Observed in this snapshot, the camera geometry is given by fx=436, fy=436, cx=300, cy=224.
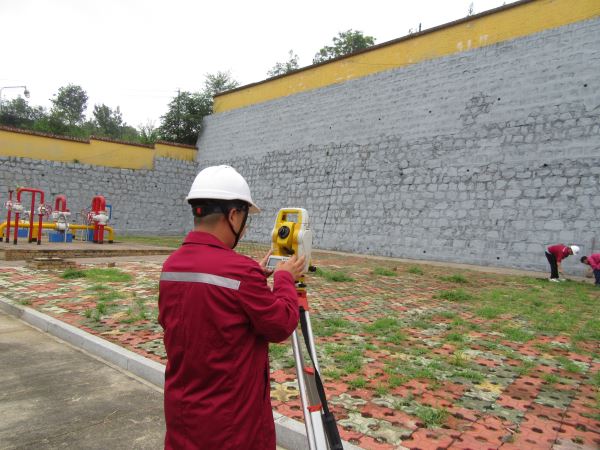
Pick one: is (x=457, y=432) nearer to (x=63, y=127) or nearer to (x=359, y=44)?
(x=359, y=44)

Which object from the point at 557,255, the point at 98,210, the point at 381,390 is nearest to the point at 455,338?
the point at 381,390

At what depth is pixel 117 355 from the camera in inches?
159

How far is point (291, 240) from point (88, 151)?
19.0 meters

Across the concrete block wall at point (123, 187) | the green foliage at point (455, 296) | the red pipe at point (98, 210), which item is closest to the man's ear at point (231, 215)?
the green foliage at point (455, 296)

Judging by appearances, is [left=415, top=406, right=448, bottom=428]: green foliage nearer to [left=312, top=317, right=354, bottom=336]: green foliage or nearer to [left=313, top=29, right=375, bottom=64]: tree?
[left=312, top=317, right=354, bottom=336]: green foliage

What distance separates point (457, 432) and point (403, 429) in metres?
0.33

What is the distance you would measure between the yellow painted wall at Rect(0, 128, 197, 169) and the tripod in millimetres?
18092

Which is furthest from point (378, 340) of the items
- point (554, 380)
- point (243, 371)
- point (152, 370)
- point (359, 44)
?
point (359, 44)

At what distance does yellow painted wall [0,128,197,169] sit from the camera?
16438mm

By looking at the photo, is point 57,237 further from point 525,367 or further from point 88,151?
point 525,367

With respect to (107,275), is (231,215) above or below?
above

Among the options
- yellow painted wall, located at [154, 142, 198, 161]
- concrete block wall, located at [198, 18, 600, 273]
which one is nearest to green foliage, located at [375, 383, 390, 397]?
concrete block wall, located at [198, 18, 600, 273]

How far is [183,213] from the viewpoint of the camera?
70.4 ft

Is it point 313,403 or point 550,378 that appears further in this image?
point 550,378
